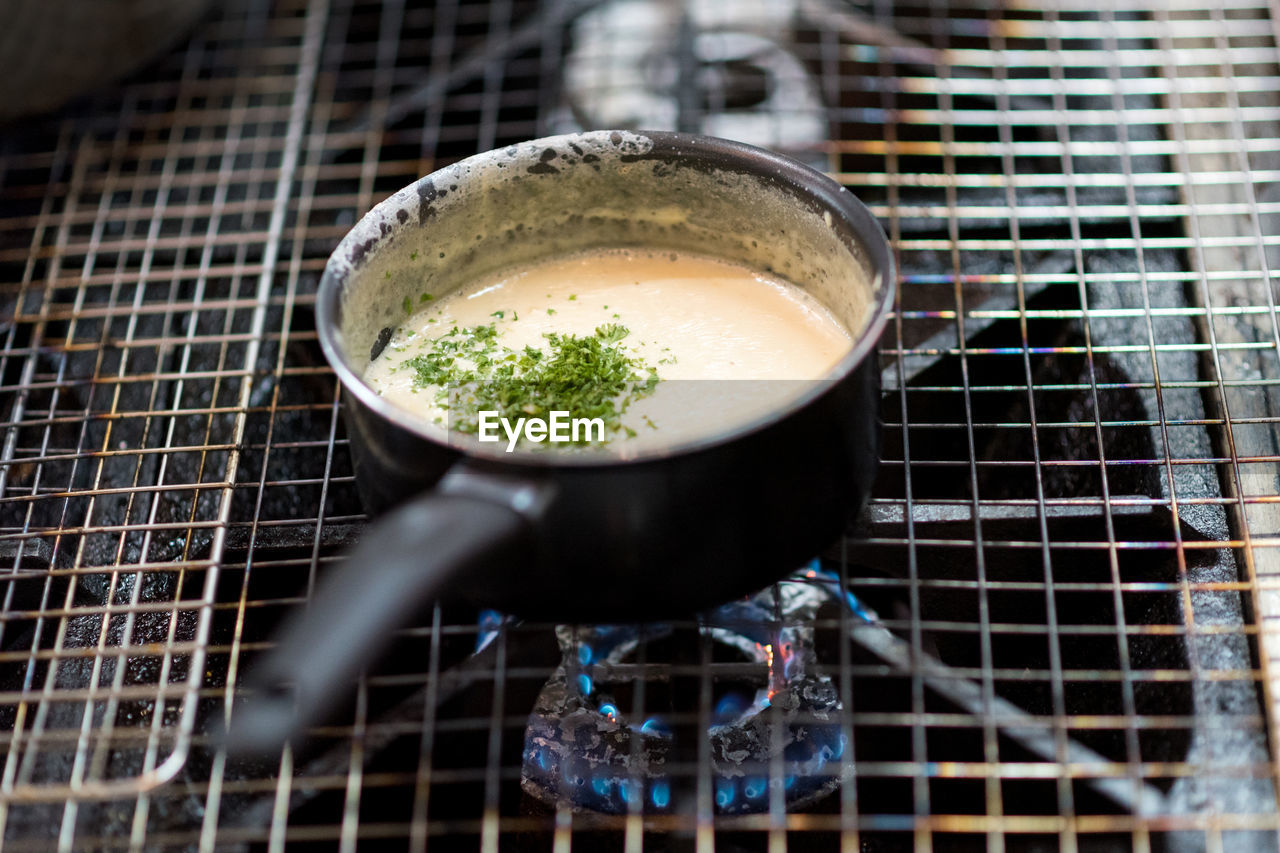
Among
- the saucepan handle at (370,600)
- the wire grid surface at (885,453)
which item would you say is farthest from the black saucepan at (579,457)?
the wire grid surface at (885,453)

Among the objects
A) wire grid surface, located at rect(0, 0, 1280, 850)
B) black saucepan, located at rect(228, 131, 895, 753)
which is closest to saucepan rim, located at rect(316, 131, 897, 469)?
black saucepan, located at rect(228, 131, 895, 753)

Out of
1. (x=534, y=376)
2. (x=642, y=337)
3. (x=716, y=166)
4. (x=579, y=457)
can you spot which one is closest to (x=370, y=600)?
(x=579, y=457)

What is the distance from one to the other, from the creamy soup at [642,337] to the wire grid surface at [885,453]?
142 mm

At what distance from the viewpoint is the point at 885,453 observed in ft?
4.55

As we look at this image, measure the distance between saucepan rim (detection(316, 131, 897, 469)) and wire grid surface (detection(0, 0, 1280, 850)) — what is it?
230mm

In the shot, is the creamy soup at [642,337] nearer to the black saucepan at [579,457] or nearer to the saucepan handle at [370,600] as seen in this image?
the black saucepan at [579,457]

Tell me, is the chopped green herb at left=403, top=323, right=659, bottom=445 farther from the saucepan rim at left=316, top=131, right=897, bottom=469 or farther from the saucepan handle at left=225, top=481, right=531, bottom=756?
the saucepan handle at left=225, top=481, right=531, bottom=756

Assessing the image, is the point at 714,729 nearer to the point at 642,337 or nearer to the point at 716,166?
the point at 642,337

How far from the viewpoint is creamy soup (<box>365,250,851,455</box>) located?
43.9 inches

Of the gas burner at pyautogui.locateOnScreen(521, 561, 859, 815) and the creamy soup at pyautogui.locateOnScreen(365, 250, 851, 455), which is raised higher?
the creamy soup at pyautogui.locateOnScreen(365, 250, 851, 455)

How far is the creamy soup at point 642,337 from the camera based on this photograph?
43.9 inches

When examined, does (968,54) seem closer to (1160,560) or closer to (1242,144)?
(1242,144)

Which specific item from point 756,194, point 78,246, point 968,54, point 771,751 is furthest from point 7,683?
point 968,54

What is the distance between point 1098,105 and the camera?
1726mm
